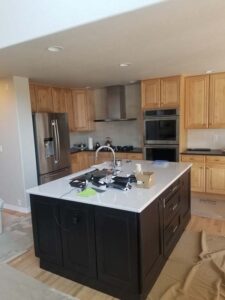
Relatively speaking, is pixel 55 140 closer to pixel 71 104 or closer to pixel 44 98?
pixel 44 98

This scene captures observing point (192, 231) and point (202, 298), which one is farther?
point (192, 231)

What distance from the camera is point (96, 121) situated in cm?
568

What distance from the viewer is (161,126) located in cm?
468

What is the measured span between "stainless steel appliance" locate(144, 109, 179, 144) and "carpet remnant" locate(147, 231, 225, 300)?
2.07 metres

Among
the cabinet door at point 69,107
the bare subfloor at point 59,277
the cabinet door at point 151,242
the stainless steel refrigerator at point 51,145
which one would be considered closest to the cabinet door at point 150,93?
the stainless steel refrigerator at point 51,145

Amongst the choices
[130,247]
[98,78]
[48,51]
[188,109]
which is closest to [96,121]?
[98,78]

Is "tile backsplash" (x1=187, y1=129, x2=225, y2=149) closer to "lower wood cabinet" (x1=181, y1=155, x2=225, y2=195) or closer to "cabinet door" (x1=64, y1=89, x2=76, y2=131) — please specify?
"lower wood cabinet" (x1=181, y1=155, x2=225, y2=195)

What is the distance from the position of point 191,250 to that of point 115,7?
8.83 ft

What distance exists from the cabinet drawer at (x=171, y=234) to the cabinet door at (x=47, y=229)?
3.71 feet

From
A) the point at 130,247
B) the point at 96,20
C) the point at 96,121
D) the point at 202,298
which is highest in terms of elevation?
the point at 96,20

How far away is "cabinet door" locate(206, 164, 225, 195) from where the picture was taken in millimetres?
4375

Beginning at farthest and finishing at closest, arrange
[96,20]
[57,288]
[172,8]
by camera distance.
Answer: [57,288] → [96,20] → [172,8]

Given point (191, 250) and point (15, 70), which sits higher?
point (15, 70)

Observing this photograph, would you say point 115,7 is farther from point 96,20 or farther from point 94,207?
point 94,207
